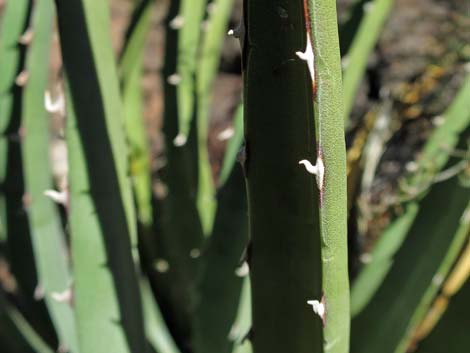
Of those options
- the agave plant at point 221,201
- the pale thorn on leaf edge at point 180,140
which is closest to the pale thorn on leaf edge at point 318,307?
the agave plant at point 221,201

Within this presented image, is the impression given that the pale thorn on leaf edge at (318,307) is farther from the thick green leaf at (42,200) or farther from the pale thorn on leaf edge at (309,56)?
the thick green leaf at (42,200)

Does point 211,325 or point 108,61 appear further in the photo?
point 211,325

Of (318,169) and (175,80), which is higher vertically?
(318,169)

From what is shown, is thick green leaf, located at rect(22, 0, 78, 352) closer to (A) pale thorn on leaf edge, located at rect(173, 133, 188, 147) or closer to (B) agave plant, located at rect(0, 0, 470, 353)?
(B) agave plant, located at rect(0, 0, 470, 353)

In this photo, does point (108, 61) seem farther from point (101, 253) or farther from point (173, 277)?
point (173, 277)

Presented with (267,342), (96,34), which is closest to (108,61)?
(96,34)

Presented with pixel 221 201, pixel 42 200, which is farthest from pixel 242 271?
pixel 42 200

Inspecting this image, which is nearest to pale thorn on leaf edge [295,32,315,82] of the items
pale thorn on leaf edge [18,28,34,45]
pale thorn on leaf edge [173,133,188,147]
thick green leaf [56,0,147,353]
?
thick green leaf [56,0,147,353]

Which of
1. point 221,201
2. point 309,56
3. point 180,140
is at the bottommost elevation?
point 180,140

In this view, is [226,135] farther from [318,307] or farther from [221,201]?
[318,307]
